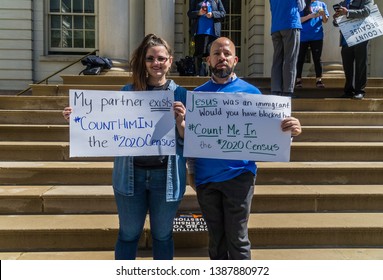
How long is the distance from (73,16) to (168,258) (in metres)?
10.9

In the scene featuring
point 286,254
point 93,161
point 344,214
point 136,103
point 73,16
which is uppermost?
point 73,16

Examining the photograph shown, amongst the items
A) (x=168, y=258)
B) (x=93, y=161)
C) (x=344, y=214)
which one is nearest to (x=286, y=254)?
(x=344, y=214)

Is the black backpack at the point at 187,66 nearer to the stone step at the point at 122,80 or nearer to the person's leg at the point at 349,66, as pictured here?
the stone step at the point at 122,80

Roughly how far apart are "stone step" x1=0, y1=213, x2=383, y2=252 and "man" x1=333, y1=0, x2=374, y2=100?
10.5 feet

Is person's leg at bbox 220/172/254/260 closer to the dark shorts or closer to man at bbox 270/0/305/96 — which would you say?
man at bbox 270/0/305/96

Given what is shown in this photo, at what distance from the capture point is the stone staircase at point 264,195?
12.2 feet

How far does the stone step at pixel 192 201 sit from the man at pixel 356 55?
263 centimetres

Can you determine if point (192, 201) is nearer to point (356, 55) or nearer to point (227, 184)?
point (227, 184)

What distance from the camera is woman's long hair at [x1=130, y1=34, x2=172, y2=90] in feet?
8.39

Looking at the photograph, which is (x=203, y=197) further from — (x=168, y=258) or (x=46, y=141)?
(x=46, y=141)

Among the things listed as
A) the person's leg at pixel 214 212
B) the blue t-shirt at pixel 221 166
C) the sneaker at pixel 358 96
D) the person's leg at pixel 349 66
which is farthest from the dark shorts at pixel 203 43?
the person's leg at pixel 214 212

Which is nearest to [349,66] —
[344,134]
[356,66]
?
[356,66]

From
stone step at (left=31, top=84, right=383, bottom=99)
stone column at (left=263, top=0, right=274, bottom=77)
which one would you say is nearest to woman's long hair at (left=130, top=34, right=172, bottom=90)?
stone step at (left=31, top=84, right=383, bottom=99)

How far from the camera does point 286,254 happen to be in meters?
3.60
